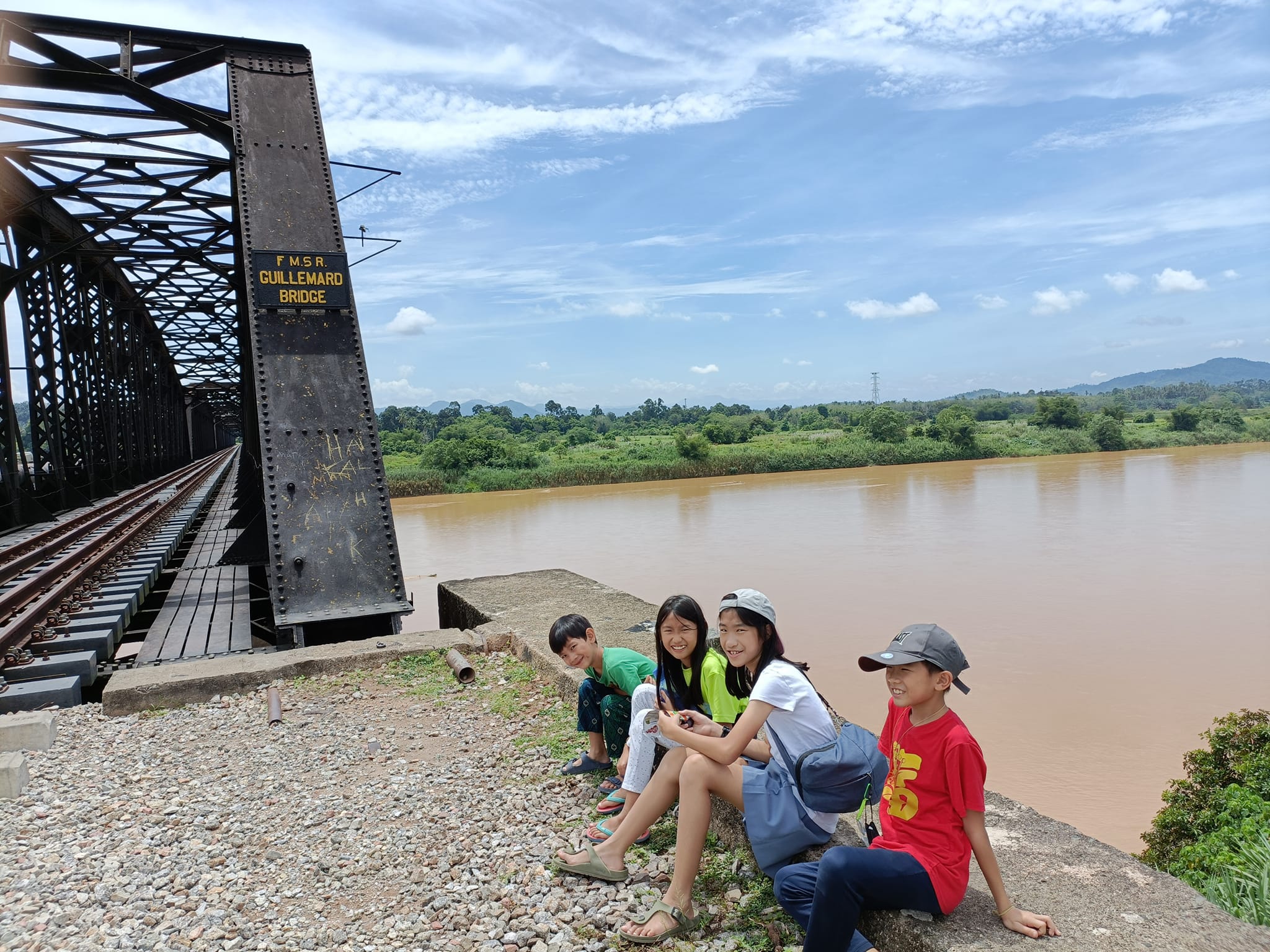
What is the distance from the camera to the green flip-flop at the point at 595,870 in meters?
2.89

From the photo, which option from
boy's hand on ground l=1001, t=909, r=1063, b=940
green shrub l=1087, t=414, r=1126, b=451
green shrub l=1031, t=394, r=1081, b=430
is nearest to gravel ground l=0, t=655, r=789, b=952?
boy's hand on ground l=1001, t=909, r=1063, b=940

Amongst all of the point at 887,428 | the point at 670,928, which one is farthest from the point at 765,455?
the point at 670,928

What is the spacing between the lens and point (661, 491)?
35594 millimetres

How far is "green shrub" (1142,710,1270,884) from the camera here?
4.05 metres

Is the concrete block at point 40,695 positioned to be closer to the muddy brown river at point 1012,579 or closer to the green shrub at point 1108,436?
the muddy brown river at point 1012,579

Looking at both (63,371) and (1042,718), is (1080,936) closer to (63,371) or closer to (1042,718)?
(1042,718)

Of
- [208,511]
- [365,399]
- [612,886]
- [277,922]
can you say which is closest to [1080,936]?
[612,886]

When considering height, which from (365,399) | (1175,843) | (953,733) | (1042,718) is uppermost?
(365,399)

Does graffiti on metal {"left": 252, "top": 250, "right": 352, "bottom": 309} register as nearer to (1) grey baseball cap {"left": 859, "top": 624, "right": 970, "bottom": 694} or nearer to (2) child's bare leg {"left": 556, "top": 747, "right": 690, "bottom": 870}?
(2) child's bare leg {"left": 556, "top": 747, "right": 690, "bottom": 870}

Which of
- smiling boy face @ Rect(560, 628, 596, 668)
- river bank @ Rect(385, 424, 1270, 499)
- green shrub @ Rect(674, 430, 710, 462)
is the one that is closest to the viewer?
smiling boy face @ Rect(560, 628, 596, 668)

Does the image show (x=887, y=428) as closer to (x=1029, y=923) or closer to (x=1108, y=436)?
(x=1108, y=436)

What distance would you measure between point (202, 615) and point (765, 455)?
3725 centimetres

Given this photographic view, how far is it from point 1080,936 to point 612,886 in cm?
141

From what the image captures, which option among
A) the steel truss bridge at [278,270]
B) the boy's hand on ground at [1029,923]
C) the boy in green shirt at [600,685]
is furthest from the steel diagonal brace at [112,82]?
the boy's hand on ground at [1029,923]
